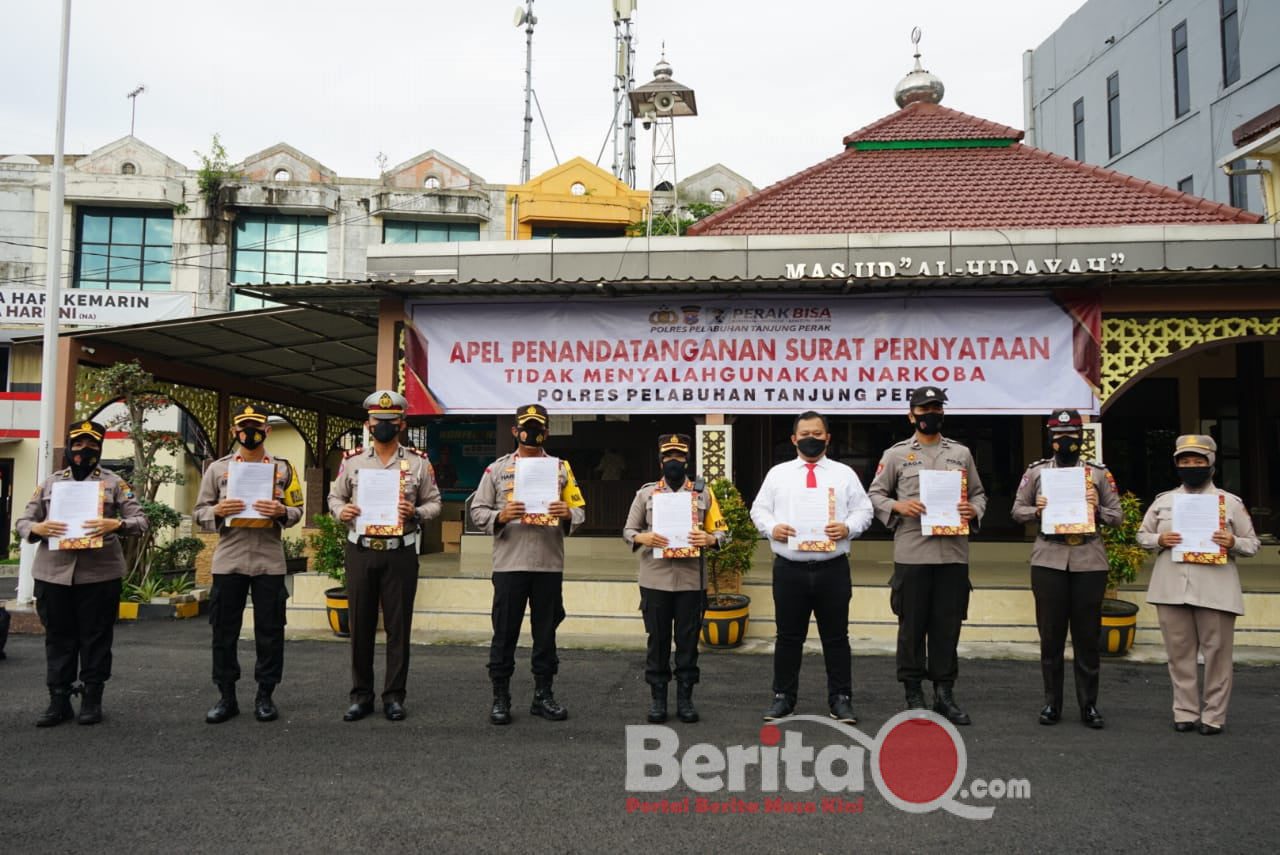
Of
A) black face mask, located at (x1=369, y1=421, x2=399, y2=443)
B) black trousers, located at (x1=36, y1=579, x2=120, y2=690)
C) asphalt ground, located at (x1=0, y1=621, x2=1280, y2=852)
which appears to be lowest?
asphalt ground, located at (x1=0, y1=621, x2=1280, y2=852)

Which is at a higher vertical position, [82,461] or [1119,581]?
[82,461]

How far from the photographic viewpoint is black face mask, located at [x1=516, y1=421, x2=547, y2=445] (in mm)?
5258

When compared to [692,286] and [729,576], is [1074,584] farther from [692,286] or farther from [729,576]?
[692,286]

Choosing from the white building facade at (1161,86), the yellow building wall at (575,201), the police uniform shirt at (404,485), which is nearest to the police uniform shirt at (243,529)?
the police uniform shirt at (404,485)

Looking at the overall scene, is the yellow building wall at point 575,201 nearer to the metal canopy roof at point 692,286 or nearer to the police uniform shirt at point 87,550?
the metal canopy roof at point 692,286

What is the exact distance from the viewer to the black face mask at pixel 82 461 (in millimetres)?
5270

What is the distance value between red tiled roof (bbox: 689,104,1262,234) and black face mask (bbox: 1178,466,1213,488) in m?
6.80

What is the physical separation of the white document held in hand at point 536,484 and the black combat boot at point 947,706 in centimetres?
252

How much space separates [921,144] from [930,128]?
413mm

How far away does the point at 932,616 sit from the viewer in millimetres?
5168

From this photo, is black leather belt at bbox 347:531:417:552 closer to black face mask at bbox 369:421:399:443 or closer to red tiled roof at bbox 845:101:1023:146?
black face mask at bbox 369:421:399:443

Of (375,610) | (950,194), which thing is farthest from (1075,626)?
(950,194)

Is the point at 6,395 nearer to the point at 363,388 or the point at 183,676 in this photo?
the point at 363,388

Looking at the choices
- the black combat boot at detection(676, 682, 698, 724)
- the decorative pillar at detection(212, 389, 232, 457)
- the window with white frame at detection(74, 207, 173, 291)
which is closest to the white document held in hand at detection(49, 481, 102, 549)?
the black combat boot at detection(676, 682, 698, 724)
